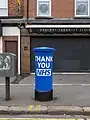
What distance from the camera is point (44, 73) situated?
9.70 m

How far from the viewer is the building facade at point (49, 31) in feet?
60.4

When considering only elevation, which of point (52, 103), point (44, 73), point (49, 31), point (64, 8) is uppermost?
point (64, 8)

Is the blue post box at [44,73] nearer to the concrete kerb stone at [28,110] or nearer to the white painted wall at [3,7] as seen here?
the concrete kerb stone at [28,110]

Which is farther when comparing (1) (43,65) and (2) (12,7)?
(2) (12,7)

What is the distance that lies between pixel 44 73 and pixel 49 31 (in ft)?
29.3

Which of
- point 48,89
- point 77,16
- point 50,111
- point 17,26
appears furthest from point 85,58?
point 50,111

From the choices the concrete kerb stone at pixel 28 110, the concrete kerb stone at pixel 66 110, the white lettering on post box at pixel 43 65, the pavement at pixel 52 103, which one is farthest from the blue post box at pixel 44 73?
the concrete kerb stone at pixel 66 110

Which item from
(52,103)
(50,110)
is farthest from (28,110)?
(52,103)

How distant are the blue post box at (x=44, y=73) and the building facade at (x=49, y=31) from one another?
8681 mm

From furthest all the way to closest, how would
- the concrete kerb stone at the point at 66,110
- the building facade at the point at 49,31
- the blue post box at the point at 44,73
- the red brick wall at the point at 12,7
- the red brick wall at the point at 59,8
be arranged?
the red brick wall at the point at 12,7, the red brick wall at the point at 59,8, the building facade at the point at 49,31, the blue post box at the point at 44,73, the concrete kerb stone at the point at 66,110

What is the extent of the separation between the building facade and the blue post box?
868cm

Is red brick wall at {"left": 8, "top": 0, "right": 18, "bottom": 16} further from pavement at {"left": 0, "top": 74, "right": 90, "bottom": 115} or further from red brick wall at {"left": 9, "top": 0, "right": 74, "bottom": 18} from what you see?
pavement at {"left": 0, "top": 74, "right": 90, "bottom": 115}

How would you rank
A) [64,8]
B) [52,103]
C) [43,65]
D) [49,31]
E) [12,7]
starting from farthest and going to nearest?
[12,7], [64,8], [49,31], [43,65], [52,103]

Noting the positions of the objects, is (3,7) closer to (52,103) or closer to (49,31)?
(49,31)
